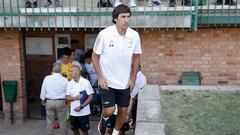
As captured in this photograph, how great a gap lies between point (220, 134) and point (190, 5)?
3.50m

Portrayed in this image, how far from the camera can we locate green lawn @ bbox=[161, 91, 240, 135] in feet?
14.4

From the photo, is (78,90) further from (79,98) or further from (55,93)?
(55,93)

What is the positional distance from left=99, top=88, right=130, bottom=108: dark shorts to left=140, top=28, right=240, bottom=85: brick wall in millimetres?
3318

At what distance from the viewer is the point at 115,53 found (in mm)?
4254

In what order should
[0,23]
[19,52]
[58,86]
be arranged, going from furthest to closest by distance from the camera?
[19,52], [0,23], [58,86]

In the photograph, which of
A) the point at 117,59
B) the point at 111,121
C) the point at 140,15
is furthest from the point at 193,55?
the point at 117,59

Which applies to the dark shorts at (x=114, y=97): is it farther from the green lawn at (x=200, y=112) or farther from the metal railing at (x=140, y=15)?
the metal railing at (x=140, y=15)

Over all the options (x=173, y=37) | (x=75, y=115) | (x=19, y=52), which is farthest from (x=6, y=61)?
(x=173, y=37)

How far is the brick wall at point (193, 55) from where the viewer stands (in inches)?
301

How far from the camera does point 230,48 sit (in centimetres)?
768

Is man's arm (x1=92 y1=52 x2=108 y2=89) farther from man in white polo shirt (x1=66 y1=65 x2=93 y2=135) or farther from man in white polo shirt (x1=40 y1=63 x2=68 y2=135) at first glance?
man in white polo shirt (x1=40 y1=63 x2=68 y2=135)

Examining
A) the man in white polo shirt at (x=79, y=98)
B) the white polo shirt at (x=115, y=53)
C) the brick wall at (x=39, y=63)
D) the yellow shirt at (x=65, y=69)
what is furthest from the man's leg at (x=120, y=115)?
the brick wall at (x=39, y=63)

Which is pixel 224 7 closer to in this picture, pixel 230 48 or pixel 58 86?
pixel 230 48

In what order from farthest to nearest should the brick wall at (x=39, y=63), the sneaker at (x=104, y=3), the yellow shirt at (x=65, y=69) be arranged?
the brick wall at (x=39, y=63) → the yellow shirt at (x=65, y=69) → the sneaker at (x=104, y=3)
